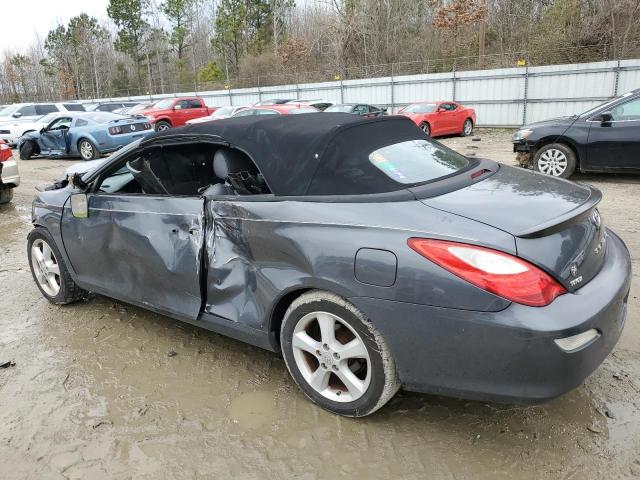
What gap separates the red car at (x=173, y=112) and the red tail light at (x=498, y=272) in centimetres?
1968

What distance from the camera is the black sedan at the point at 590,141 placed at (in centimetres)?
779

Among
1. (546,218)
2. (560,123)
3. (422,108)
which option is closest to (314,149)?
(546,218)

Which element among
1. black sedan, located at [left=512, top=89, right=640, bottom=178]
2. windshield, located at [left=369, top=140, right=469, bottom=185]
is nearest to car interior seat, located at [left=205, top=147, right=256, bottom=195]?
windshield, located at [left=369, top=140, right=469, bottom=185]

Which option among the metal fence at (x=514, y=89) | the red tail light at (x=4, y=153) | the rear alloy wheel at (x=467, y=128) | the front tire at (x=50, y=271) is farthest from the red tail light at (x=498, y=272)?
the metal fence at (x=514, y=89)

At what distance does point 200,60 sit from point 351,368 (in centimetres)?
6787

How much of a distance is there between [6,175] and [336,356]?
8.58 m

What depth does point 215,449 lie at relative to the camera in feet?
8.28

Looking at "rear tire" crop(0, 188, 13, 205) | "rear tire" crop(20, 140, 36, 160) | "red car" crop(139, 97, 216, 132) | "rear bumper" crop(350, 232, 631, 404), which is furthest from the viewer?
"red car" crop(139, 97, 216, 132)

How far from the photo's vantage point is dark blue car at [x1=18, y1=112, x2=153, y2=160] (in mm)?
14070

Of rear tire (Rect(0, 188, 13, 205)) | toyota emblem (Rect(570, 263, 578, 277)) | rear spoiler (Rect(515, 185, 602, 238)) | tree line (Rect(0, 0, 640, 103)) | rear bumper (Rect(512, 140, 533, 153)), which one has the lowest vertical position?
rear tire (Rect(0, 188, 13, 205))

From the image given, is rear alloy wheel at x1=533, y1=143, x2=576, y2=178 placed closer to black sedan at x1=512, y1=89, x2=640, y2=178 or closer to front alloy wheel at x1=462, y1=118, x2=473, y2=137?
black sedan at x1=512, y1=89, x2=640, y2=178

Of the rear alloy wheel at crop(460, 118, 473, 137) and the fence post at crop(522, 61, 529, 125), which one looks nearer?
the rear alloy wheel at crop(460, 118, 473, 137)

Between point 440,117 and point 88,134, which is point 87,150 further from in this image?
point 440,117

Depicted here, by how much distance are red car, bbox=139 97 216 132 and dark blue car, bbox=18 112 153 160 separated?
17.3ft
